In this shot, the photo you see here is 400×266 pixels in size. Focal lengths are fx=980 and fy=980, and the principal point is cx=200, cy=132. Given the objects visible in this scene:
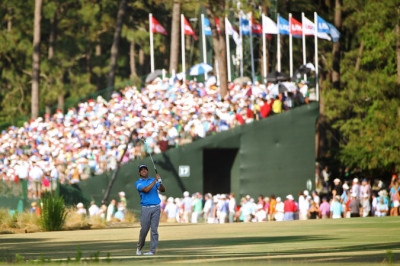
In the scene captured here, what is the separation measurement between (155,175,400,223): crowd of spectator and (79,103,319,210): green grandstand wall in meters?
1.67

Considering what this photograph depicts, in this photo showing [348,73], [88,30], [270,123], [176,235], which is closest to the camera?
[176,235]

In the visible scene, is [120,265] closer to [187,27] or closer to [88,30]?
[187,27]

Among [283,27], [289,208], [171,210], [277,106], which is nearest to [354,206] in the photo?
[289,208]

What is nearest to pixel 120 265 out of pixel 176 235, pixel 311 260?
pixel 311 260

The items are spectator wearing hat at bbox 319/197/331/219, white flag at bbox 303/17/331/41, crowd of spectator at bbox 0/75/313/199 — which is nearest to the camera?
spectator wearing hat at bbox 319/197/331/219

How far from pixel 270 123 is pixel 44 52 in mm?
33493

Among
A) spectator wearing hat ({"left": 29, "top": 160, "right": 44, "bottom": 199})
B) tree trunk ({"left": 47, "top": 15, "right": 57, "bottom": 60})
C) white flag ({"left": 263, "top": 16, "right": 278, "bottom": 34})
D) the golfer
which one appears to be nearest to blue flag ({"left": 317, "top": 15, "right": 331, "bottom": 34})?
white flag ({"left": 263, "top": 16, "right": 278, "bottom": 34})

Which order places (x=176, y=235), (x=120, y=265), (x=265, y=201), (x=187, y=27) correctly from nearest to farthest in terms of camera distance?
(x=120, y=265), (x=176, y=235), (x=265, y=201), (x=187, y=27)

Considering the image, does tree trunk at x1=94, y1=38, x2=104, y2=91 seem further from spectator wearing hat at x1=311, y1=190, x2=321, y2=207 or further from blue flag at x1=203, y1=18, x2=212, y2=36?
spectator wearing hat at x1=311, y1=190, x2=321, y2=207

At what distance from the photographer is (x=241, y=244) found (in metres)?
18.3

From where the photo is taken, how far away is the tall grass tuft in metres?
24.5

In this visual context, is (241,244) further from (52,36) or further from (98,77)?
(98,77)

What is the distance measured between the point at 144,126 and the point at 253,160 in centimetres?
456

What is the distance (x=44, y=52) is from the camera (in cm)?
6731
